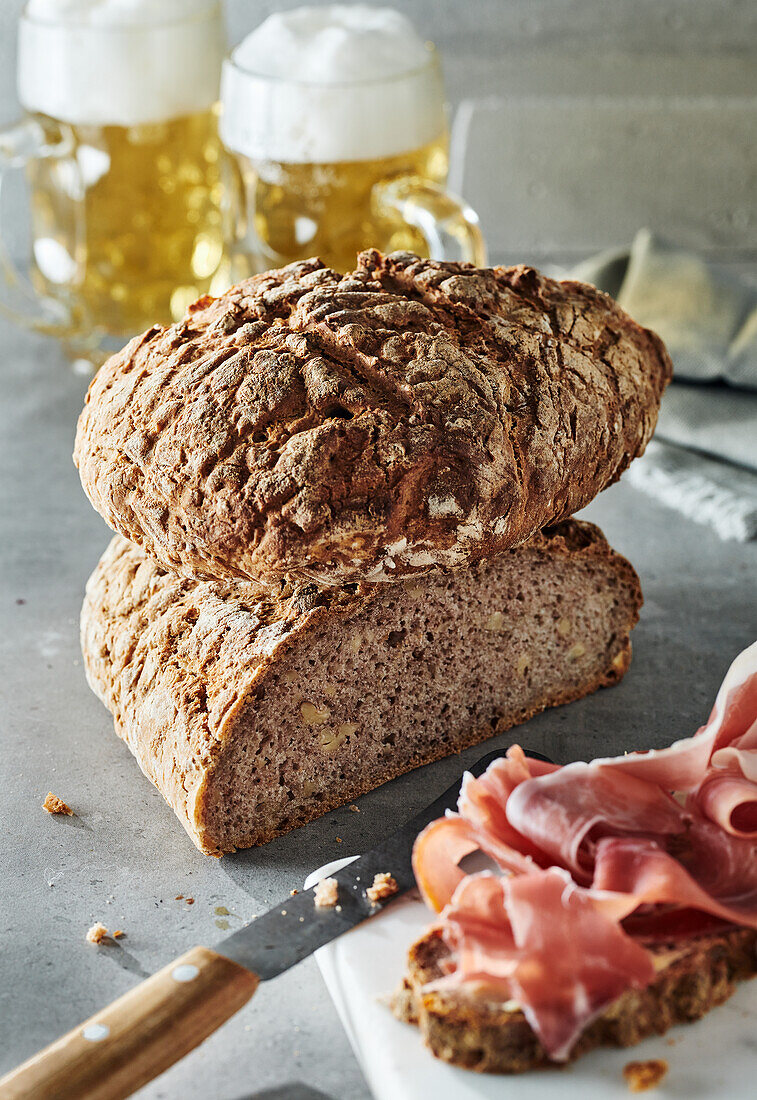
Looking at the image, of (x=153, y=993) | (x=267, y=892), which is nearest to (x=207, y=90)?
(x=267, y=892)

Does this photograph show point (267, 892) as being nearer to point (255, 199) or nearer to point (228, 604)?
point (228, 604)

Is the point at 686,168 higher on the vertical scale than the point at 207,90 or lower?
lower

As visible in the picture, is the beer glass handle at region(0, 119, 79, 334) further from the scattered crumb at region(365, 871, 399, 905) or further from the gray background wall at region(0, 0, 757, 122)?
the scattered crumb at region(365, 871, 399, 905)

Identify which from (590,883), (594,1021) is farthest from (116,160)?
(594,1021)

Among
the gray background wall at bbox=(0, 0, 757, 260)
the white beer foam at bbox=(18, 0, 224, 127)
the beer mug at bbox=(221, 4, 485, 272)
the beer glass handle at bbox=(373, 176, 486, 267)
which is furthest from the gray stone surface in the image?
the gray background wall at bbox=(0, 0, 757, 260)

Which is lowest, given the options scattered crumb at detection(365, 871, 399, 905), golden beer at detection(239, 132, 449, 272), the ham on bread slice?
scattered crumb at detection(365, 871, 399, 905)

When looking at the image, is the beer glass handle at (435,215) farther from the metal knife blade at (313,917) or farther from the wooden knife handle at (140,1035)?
the wooden knife handle at (140,1035)

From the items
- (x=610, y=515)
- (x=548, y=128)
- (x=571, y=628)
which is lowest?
(x=610, y=515)
